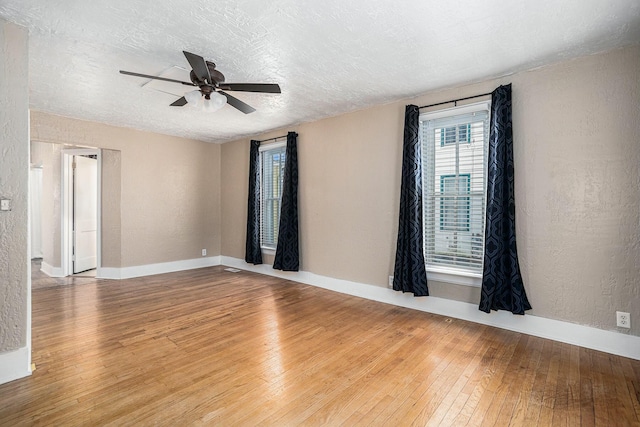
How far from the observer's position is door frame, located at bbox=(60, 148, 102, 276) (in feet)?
17.7

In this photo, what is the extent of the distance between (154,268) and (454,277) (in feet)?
16.7

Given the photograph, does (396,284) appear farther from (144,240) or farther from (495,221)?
(144,240)

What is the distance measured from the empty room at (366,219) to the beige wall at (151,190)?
141mm

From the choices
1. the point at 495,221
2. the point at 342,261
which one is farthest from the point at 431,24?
the point at 342,261

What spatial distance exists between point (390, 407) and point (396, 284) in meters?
1.97

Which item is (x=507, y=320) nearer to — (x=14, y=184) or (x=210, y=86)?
(x=210, y=86)

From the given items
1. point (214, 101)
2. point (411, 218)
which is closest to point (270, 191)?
point (411, 218)

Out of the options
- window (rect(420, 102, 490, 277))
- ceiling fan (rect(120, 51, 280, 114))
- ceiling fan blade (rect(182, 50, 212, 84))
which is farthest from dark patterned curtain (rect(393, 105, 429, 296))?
ceiling fan blade (rect(182, 50, 212, 84))

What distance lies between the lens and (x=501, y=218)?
312cm

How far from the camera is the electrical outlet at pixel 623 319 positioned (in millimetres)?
2607

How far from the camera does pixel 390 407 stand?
195 centimetres

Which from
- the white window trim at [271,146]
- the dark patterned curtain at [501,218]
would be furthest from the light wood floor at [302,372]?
the white window trim at [271,146]

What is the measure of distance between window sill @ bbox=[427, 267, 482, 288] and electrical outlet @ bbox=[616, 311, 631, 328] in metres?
1.08

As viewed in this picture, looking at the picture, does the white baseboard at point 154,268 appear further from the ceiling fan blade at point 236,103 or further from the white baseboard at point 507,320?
the ceiling fan blade at point 236,103
